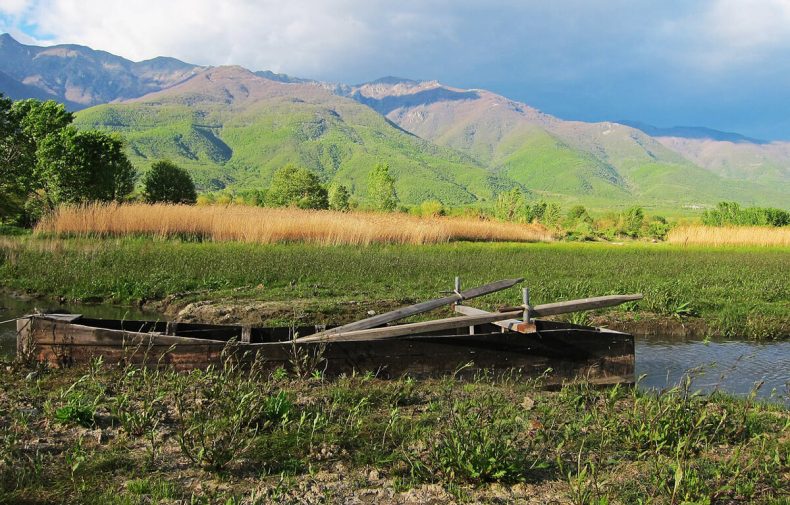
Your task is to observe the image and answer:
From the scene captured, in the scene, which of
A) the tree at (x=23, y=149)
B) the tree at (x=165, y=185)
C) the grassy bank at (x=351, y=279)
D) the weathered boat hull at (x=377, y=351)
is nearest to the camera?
the weathered boat hull at (x=377, y=351)

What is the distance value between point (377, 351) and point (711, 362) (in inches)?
225

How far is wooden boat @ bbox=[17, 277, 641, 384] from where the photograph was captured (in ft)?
21.1

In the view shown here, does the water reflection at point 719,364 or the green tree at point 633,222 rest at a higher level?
the green tree at point 633,222

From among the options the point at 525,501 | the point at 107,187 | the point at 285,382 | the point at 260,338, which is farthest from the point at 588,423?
the point at 107,187

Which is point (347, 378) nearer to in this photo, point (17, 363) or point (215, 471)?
point (215, 471)

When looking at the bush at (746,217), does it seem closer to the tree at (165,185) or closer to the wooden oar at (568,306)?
the wooden oar at (568,306)

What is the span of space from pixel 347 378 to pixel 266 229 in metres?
17.3

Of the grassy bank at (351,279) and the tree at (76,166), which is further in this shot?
the tree at (76,166)

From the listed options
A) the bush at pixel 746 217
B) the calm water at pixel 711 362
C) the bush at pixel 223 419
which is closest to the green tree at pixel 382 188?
the bush at pixel 746 217

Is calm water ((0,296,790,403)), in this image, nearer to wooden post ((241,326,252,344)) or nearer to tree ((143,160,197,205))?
wooden post ((241,326,252,344))

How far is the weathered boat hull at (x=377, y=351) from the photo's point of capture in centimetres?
643

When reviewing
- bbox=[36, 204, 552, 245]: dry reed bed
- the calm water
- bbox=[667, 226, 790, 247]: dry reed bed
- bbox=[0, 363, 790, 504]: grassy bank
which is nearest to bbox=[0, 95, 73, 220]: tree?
bbox=[36, 204, 552, 245]: dry reed bed

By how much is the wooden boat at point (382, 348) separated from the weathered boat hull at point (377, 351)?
1 cm

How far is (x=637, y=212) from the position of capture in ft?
171
